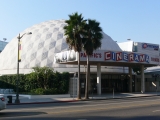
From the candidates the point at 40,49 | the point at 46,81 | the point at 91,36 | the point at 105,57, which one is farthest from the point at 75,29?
the point at 40,49

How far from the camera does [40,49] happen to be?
49.8 m

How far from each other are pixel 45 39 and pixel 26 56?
14.8ft

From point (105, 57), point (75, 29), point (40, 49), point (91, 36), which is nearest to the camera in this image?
point (75, 29)

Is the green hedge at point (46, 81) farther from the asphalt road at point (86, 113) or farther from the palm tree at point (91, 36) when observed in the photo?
the asphalt road at point (86, 113)

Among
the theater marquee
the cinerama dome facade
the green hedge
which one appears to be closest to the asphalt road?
the theater marquee

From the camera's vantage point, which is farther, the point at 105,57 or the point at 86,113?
the point at 105,57

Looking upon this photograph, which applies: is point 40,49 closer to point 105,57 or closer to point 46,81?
point 46,81

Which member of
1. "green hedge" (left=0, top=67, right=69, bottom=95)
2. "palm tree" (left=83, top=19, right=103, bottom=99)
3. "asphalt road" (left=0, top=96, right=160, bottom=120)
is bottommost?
"asphalt road" (left=0, top=96, right=160, bottom=120)

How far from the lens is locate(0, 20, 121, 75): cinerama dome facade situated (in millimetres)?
48334

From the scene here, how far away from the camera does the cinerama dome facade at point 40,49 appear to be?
4833cm

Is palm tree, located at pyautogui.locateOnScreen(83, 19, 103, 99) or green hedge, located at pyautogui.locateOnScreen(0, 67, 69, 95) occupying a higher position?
palm tree, located at pyautogui.locateOnScreen(83, 19, 103, 99)

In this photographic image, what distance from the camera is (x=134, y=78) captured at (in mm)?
55094

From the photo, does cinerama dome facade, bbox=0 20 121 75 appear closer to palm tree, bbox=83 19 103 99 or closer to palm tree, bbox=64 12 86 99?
palm tree, bbox=83 19 103 99

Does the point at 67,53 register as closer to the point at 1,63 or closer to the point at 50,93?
the point at 50,93
